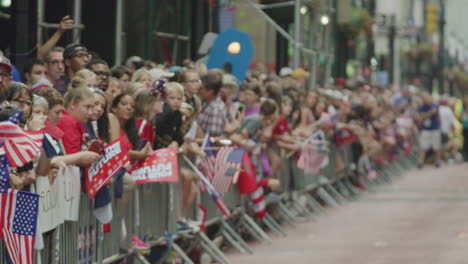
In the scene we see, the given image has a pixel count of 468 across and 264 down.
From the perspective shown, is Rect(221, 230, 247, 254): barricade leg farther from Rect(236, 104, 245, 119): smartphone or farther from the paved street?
Rect(236, 104, 245, 119): smartphone

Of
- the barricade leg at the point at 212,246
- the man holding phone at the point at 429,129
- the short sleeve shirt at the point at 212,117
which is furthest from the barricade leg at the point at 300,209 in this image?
the man holding phone at the point at 429,129

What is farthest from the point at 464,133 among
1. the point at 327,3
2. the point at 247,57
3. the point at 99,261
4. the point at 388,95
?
the point at 99,261

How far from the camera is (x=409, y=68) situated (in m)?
69.4

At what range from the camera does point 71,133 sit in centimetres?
911

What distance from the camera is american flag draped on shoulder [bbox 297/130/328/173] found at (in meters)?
18.4

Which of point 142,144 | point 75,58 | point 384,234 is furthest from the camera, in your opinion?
point 384,234

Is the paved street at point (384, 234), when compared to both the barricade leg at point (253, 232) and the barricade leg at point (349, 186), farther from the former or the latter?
the barricade leg at point (349, 186)

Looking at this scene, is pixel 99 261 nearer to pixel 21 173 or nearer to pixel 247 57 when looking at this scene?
pixel 21 173

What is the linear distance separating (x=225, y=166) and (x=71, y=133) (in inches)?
169

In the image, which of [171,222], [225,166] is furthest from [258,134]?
[171,222]

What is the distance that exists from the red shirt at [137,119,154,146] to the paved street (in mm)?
2582

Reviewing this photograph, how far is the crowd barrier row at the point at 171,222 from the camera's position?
8.95 m

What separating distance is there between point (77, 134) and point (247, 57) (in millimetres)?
6362

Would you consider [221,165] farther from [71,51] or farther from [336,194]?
[336,194]
